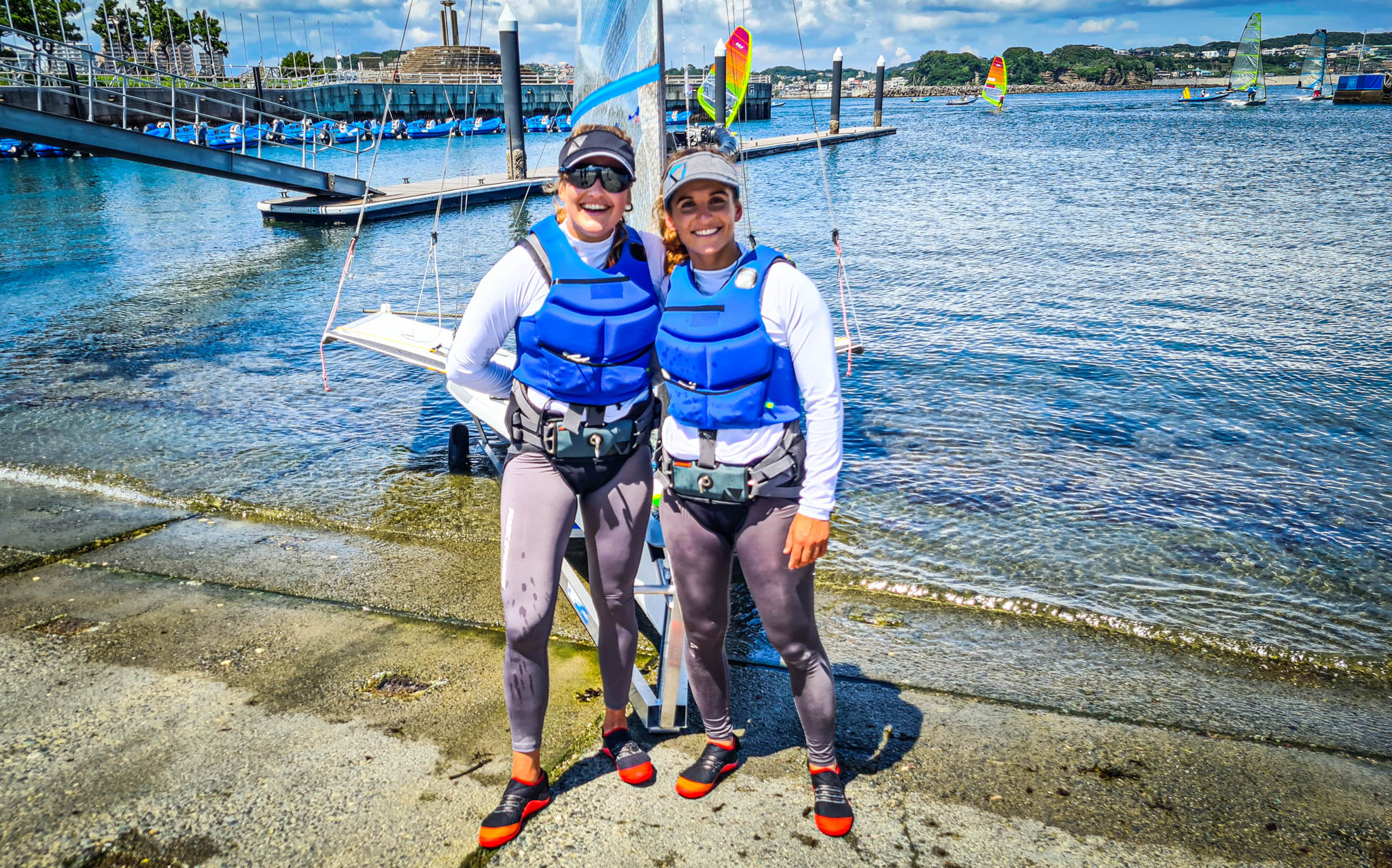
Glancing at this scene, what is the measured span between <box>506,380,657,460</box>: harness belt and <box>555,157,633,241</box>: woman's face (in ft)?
1.92

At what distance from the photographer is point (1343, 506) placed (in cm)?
700

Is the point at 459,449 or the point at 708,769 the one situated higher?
the point at 708,769

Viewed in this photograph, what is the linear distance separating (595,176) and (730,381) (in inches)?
31.8

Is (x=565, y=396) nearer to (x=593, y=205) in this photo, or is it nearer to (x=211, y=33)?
(x=593, y=205)

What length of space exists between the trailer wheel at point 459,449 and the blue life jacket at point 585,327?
15.7 ft

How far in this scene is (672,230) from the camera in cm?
289

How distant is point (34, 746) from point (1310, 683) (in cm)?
588

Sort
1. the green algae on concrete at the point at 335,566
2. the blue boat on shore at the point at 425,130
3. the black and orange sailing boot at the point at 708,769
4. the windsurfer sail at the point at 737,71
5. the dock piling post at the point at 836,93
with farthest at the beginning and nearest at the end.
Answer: the blue boat on shore at the point at 425,130 → the dock piling post at the point at 836,93 → the windsurfer sail at the point at 737,71 → the green algae on concrete at the point at 335,566 → the black and orange sailing boot at the point at 708,769

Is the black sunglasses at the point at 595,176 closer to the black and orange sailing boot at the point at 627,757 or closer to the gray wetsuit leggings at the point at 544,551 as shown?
the gray wetsuit leggings at the point at 544,551

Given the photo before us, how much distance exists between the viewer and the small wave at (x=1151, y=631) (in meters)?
4.80

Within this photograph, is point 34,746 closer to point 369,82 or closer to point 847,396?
point 847,396

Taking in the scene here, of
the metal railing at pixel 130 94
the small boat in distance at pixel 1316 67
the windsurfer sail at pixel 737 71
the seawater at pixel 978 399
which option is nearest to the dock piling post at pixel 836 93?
the windsurfer sail at pixel 737 71

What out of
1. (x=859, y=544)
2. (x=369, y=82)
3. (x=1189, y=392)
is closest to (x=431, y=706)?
(x=859, y=544)

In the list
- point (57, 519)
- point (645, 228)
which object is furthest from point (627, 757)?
point (57, 519)
